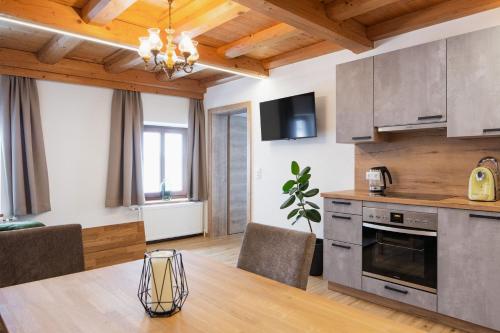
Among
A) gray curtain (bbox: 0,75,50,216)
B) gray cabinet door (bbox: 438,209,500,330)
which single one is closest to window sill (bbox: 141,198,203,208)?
gray curtain (bbox: 0,75,50,216)

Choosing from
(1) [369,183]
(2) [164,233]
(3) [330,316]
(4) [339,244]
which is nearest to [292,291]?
(3) [330,316]

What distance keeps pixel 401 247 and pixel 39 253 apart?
2.52 meters

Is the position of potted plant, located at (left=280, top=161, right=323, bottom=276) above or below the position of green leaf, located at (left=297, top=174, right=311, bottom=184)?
below

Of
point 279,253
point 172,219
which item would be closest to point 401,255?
point 279,253

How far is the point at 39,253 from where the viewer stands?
1649mm

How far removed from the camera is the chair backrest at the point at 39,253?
1.56 meters

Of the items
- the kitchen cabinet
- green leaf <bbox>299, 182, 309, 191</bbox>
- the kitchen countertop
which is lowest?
the kitchen cabinet

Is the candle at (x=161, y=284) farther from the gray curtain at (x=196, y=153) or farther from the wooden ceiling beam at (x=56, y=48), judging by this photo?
the gray curtain at (x=196, y=153)

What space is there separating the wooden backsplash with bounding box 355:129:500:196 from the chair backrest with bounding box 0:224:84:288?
8.97ft

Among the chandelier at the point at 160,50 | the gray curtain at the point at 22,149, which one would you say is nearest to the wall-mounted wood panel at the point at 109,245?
Result: the chandelier at the point at 160,50

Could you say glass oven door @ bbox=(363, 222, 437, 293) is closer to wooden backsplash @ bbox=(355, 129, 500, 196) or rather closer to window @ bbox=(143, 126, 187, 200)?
wooden backsplash @ bbox=(355, 129, 500, 196)

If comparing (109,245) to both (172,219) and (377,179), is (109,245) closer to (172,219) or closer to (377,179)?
(377,179)

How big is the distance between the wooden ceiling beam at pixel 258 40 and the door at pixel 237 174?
200 cm

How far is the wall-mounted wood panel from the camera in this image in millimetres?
1818
